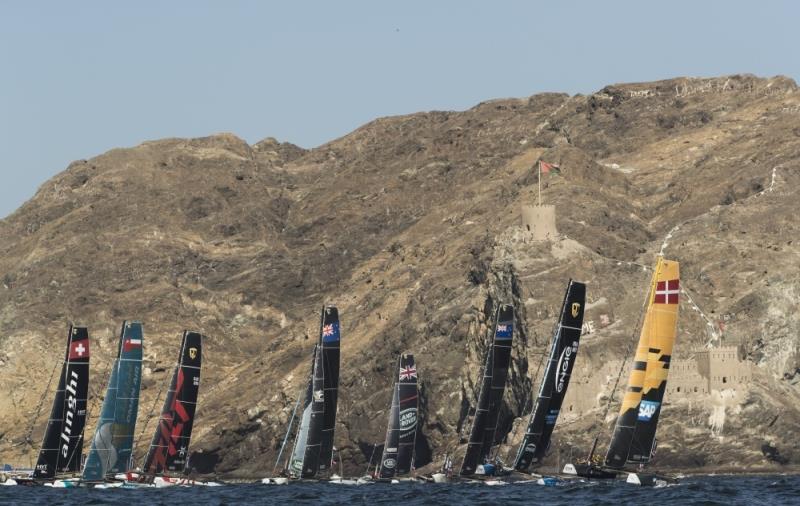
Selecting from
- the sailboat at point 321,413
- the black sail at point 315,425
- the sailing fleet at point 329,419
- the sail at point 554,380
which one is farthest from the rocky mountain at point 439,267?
the black sail at point 315,425

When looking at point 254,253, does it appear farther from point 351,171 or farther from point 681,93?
point 681,93

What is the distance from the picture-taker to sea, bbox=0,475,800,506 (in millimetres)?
72188

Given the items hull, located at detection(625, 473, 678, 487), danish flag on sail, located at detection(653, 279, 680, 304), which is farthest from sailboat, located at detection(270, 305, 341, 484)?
danish flag on sail, located at detection(653, 279, 680, 304)

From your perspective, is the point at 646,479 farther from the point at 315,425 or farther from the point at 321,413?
the point at 321,413

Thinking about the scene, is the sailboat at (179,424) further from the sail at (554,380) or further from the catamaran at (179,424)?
the sail at (554,380)

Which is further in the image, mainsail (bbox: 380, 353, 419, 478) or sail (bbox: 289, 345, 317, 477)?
mainsail (bbox: 380, 353, 419, 478)

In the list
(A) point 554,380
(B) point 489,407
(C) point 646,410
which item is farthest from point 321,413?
(C) point 646,410

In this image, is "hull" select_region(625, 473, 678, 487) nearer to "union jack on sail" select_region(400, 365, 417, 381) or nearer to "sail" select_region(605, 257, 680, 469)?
"sail" select_region(605, 257, 680, 469)

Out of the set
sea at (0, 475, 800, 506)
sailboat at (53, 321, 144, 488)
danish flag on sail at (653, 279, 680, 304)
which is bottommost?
sea at (0, 475, 800, 506)

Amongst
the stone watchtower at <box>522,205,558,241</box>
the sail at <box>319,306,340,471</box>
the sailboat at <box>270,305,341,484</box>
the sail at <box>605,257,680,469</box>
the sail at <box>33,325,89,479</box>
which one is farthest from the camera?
the stone watchtower at <box>522,205,558,241</box>

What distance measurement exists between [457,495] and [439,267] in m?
73.5

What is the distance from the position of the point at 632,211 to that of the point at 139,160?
186ft

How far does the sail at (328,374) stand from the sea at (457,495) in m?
1.97

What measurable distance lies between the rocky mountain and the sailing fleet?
12.2m
